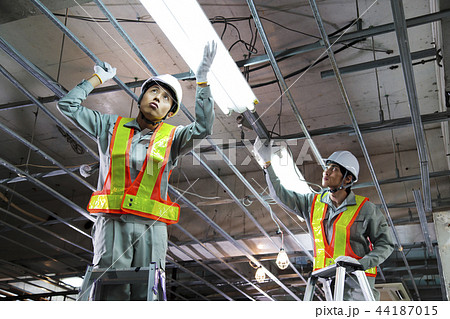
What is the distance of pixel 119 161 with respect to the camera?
3002mm

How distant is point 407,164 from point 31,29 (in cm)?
666

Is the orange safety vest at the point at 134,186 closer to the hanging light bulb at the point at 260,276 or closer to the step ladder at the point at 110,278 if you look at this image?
the step ladder at the point at 110,278

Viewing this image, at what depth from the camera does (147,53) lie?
6.68 m

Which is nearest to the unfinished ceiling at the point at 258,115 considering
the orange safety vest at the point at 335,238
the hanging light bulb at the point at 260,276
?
the hanging light bulb at the point at 260,276

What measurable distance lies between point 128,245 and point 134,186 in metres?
0.35

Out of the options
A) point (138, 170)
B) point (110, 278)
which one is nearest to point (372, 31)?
point (138, 170)

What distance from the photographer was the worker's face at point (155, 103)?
3.26 metres

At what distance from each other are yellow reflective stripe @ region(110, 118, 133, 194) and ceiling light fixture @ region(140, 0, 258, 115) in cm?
123

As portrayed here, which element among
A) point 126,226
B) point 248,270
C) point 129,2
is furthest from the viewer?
point 248,270

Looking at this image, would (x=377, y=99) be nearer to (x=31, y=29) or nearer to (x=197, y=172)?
(x=197, y=172)

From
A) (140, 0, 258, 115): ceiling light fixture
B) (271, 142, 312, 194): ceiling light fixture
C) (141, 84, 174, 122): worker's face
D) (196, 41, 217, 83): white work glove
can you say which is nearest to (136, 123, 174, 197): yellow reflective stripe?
(141, 84, 174, 122): worker's face

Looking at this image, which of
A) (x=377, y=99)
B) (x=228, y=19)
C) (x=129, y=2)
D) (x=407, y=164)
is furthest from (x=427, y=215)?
(x=129, y=2)

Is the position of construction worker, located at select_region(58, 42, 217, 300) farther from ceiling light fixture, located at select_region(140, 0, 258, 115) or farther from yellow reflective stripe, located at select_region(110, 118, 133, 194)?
ceiling light fixture, located at select_region(140, 0, 258, 115)

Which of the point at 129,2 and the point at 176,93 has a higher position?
the point at 129,2
